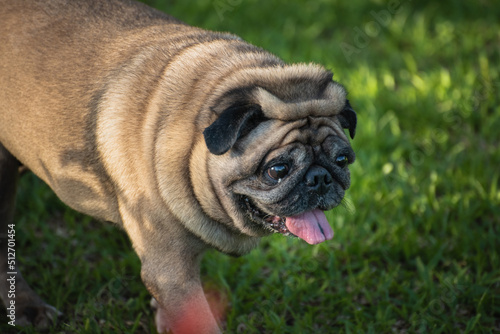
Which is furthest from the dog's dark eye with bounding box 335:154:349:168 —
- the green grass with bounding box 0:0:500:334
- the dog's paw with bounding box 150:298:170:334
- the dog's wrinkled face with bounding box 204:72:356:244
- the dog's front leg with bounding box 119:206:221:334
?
the dog's paw with bounding box 150:298:170:334

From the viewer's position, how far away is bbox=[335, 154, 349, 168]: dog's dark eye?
10.9ft

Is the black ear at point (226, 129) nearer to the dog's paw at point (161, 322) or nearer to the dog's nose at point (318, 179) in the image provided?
the dog's nose at point (318, 179)

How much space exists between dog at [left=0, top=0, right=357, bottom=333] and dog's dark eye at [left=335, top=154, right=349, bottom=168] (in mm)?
11

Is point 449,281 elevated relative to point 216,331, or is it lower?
elevated

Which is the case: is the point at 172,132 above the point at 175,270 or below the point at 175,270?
above

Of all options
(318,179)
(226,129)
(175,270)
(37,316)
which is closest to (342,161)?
(318,179)

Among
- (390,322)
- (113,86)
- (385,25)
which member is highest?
(385,25)

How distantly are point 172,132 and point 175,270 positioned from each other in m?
0.79

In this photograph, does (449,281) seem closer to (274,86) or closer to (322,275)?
(322,275)

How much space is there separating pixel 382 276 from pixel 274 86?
2041 millimetres

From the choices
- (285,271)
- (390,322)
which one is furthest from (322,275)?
(390,322)

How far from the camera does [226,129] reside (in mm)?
2936

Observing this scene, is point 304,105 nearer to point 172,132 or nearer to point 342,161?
point 342,161

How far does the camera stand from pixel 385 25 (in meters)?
8.00
